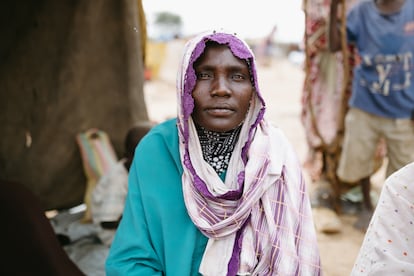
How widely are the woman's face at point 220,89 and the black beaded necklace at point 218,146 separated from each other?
0.08 m

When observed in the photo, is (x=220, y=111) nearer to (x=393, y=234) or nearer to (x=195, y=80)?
(x=195, y=80)

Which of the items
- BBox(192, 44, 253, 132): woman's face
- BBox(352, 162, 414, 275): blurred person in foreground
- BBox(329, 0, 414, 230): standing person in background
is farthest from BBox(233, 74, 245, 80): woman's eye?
BBox(329, 0, 414, 230): standing person in background

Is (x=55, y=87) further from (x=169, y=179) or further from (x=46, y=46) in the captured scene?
(x=169, y=179)

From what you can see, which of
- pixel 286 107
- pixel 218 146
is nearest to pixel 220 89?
pixel 218 146

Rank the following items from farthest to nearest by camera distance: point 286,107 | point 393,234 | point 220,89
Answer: point 286,107
point 220,89
point 393,234

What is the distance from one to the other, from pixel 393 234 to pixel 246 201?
540mm

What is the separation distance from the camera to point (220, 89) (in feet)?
5.96

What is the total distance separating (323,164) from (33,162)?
297 cm

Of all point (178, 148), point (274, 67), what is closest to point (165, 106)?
point (178, 148)

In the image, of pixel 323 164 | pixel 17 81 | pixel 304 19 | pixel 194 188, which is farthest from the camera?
pixel 323 164

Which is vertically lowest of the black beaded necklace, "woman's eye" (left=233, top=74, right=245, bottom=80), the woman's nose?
the black beaded necklace

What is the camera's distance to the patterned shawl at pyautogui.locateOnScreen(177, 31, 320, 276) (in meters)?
1.86

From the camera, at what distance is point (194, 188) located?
74.6 inches

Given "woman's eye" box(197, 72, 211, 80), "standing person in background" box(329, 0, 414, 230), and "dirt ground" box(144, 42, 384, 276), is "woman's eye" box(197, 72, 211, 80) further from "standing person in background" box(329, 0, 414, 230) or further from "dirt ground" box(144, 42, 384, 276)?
"standing person in background" box(329, 0, 414, 230)
